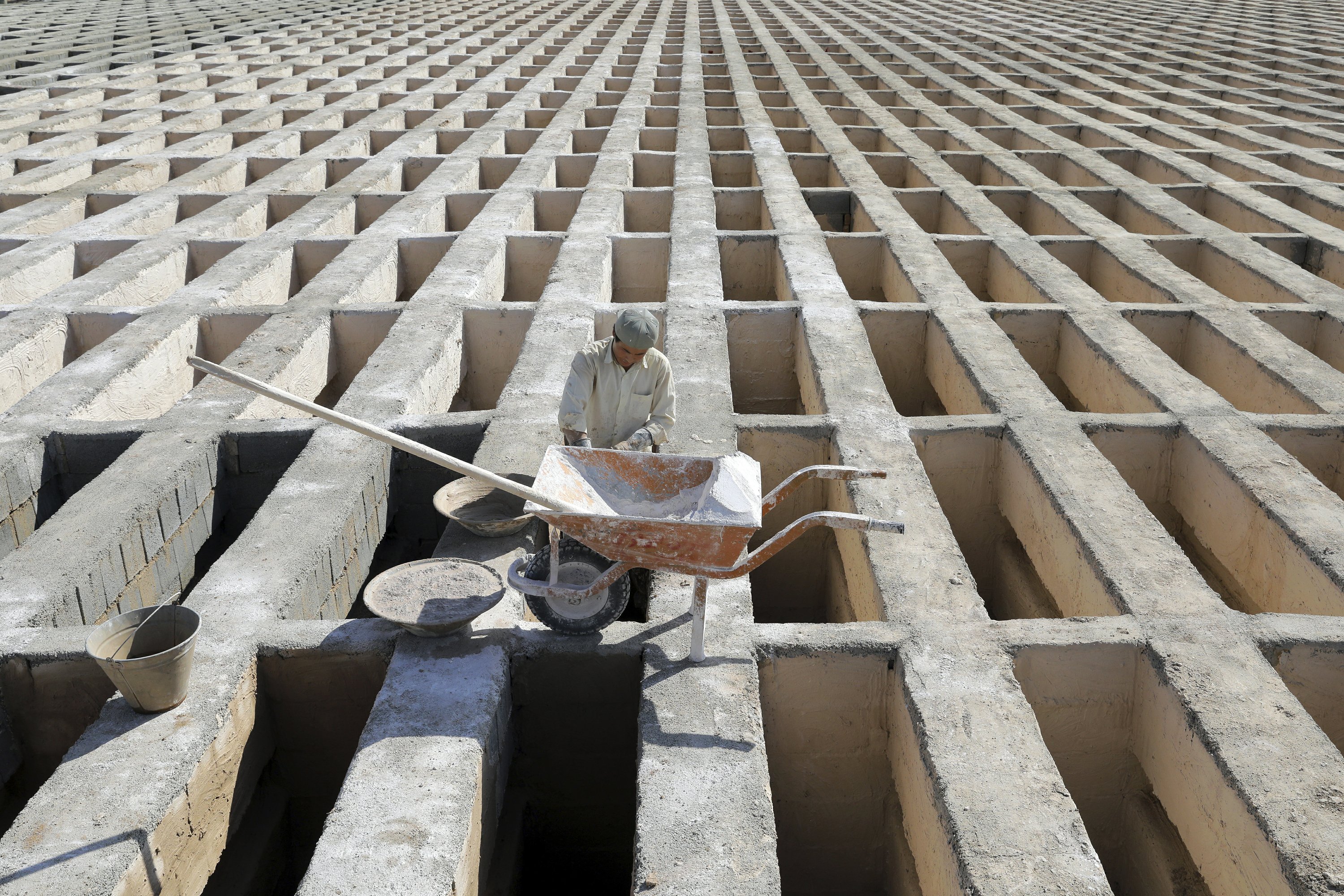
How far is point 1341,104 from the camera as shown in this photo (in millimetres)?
14492

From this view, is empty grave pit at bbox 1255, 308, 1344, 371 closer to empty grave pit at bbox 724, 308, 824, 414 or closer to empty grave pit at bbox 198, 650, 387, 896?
empty grave pit at bbox 724, 308, 824, 414

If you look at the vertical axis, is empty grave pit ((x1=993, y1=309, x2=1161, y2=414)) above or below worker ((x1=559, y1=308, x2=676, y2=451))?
below

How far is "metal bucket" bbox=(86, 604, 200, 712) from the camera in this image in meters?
3.65

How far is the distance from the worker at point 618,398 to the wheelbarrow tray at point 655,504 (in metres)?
0.38

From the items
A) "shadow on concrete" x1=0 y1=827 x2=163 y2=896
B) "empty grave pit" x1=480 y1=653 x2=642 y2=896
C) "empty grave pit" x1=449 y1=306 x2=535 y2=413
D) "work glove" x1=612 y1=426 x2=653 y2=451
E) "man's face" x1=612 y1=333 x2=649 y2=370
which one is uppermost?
"man's face" x1=612 y1=333 x2=649 y2=370

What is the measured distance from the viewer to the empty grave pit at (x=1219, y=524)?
4992 mm

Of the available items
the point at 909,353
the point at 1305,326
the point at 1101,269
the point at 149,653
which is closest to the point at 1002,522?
the point at 909,353

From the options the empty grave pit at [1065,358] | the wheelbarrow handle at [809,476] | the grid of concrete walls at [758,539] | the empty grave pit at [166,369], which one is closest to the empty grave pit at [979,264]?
the grid of concrete walls at [758,539]

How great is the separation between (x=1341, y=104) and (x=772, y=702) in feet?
48.8

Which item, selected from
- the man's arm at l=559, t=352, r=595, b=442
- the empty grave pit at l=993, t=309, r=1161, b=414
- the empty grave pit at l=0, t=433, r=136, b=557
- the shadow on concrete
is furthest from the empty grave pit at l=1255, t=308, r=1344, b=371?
the empty grave pit at l=0, t=433, r=136, b=557

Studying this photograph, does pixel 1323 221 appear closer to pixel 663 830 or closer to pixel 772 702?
pixel 772 702

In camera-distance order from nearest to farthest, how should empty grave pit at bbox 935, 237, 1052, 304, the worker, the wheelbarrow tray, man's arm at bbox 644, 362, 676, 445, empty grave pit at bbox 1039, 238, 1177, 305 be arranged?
1. the wheelbarrow tray
2. the worker
3. man's arm at bbox 644, 362, 676, 445
4. empty grave pit at bbox 1039, 238, 1177, 305
5. empty grave pit at bbox 935, 237, 1052, 304

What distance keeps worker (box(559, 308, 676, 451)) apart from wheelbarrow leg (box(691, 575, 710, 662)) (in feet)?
3.21

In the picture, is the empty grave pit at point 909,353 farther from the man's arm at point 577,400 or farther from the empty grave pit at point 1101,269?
the man's arm at point 577,400
